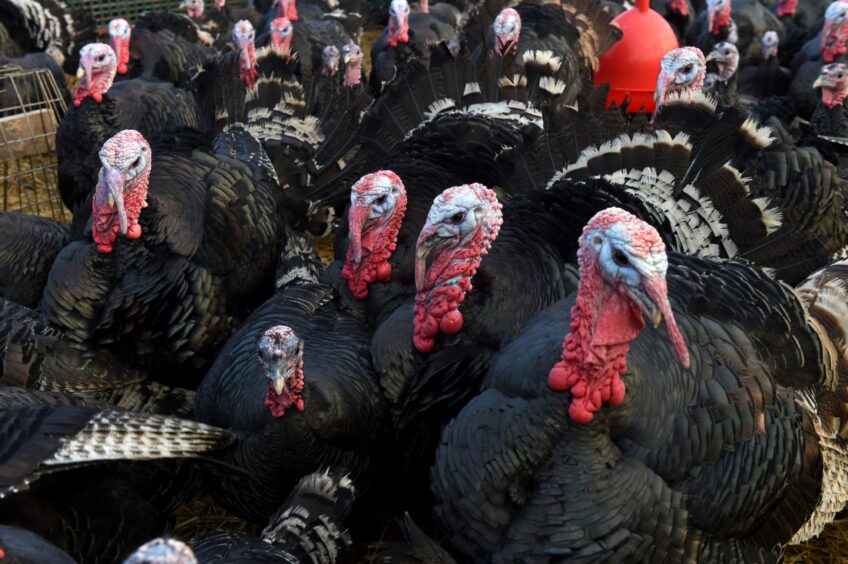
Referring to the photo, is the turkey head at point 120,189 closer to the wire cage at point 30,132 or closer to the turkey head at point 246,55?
the turkey head at point 246,55

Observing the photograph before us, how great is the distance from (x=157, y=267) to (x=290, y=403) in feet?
3.18

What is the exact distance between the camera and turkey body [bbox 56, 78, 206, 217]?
162 inches

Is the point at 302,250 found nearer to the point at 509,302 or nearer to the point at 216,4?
the point at 509,302

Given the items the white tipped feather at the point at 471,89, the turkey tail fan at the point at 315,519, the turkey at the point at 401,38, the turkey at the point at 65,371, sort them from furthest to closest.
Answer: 1. the turkey at the point at 401,38
2. the white tipped feather at the point at 471,89
3. the turkey at the point at 65,371
4. the turkey tail fan at the point at 315,519

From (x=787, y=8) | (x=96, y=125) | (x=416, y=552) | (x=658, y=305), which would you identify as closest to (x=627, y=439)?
(x=658, y=305)

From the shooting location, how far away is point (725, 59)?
216 inches

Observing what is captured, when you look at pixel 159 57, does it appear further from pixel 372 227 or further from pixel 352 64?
pixel 372 227

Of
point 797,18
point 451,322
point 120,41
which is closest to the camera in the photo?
point 451,322

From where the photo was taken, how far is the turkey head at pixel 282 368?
2.54m

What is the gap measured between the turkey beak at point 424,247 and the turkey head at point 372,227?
→ 0.41 meters

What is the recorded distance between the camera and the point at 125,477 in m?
2.62

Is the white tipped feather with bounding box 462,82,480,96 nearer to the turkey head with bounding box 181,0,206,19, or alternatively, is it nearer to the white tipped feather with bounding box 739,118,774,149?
the white tipped feather with bounding box 739,118,774,149

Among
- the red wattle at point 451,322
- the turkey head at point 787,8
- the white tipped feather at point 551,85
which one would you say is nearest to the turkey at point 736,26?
the turkey head at point 787,8

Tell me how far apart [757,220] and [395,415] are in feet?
4.65
